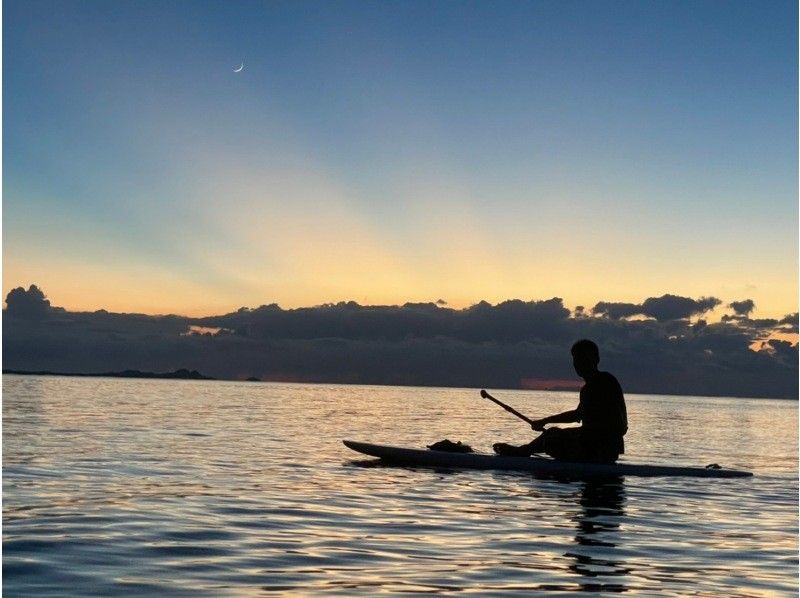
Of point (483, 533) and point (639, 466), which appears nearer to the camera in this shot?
point (483, 533)

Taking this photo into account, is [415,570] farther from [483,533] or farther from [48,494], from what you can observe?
[48,494]

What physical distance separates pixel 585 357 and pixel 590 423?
4.75ft

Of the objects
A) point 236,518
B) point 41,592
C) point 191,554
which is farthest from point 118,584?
point 236,518

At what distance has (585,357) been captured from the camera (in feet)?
54.7

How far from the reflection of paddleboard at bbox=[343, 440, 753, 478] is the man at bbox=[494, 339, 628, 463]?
22 centimetres

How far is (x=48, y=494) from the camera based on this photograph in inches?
515

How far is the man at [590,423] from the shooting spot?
16672mm

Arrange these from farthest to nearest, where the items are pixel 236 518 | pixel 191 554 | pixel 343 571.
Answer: pixel 236 518, pixel 191 554, pixel 343 571

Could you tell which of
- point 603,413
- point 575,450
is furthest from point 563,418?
point 603,413

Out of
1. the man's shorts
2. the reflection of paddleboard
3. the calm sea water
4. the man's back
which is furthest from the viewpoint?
the man's shorts

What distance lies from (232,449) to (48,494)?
9.64 metres

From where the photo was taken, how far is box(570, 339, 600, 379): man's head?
16672 millimetres

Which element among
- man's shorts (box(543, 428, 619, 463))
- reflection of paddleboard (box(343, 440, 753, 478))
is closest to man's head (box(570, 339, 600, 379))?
man's shorts (box(543, 428, 619, 463))

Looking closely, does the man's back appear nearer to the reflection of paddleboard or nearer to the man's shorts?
the man's shorts
